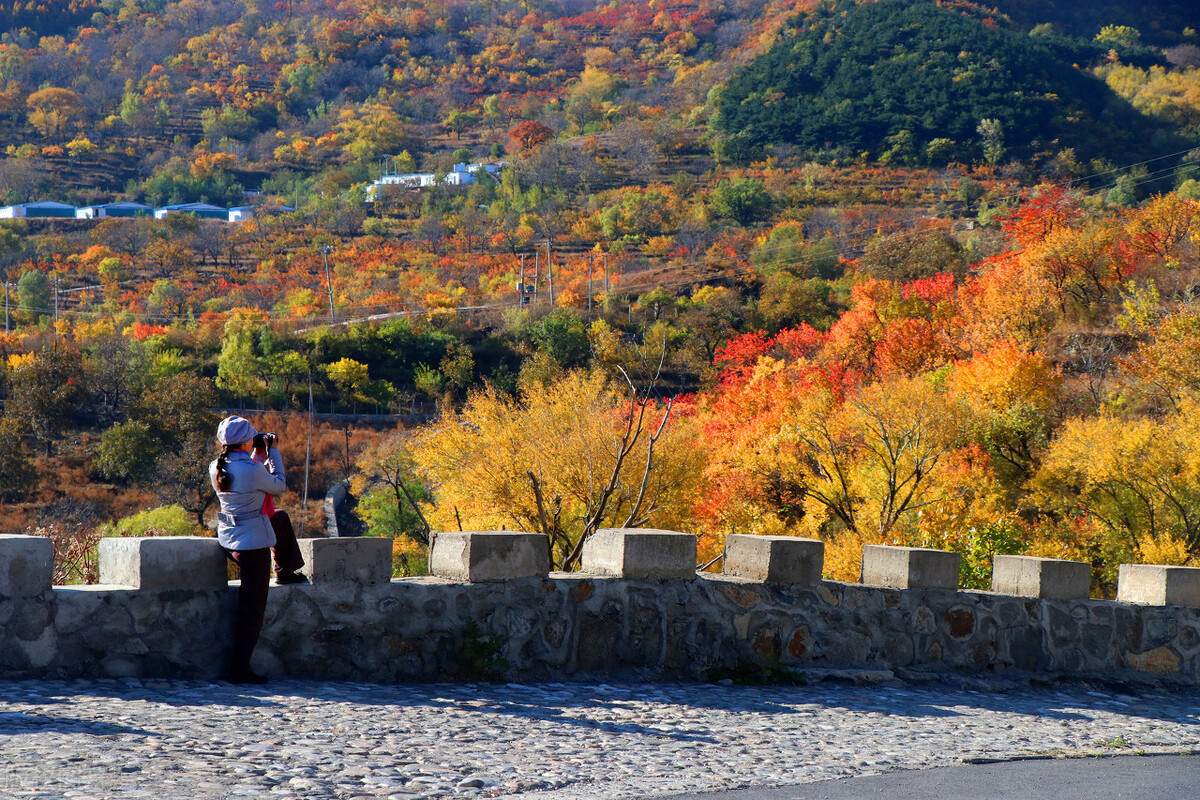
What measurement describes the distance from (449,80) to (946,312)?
118696mm

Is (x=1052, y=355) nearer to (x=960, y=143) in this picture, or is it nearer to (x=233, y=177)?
(x=960, y=143)

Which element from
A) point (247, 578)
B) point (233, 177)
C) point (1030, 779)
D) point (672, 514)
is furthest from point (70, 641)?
point (233, 177)

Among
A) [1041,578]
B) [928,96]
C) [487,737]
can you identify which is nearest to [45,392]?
[1041,578]

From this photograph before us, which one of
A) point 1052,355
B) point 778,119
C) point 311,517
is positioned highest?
point 778,119

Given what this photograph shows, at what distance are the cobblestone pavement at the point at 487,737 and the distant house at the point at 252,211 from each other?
108138 millimetres

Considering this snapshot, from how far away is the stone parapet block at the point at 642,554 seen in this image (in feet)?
19.5

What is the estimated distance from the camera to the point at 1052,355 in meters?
36.6

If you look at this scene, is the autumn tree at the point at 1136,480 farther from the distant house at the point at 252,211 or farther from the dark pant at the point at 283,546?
the distant house at the point at 252,211

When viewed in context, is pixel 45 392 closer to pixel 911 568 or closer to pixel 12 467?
pixel 12 467

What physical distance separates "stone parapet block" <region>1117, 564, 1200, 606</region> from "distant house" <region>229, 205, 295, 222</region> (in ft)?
352

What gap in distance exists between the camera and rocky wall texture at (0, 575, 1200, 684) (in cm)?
479

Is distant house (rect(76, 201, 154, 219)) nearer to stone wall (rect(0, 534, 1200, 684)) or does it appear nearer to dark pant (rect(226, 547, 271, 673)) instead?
stone wall (rect(0, 534, 1200, 684))

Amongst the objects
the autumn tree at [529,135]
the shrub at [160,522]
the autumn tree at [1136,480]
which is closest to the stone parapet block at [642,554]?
the autumn tree at [1136,480]

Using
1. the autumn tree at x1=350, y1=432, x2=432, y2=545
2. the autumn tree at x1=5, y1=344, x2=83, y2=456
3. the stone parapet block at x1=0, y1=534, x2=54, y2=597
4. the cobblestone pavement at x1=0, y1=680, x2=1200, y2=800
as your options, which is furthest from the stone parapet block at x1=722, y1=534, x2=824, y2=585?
the autumn tree at x1=5, y1=344, x2=83, y2=456
